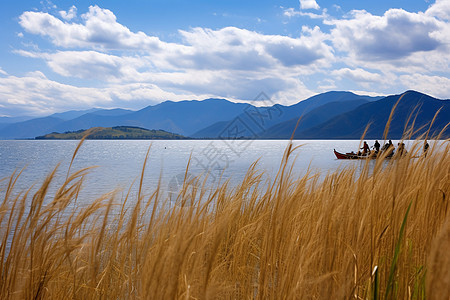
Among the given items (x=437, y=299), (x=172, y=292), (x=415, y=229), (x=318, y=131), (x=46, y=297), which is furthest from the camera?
(x=318, y=131)

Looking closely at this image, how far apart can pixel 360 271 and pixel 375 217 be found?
34cm

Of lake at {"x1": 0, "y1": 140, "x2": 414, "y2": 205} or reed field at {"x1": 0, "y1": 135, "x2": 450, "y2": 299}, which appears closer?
reed field at {"x1": 0, "y1": 135, "x2": 450, "y2": 299}

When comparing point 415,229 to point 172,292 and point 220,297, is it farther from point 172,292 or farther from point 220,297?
point 172,292

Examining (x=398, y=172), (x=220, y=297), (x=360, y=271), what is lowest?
(x=220, y=297)

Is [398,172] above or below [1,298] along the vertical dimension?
above

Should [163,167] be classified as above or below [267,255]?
below

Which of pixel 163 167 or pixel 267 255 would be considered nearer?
pixel 267 255

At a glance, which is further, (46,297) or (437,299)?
(46,297)

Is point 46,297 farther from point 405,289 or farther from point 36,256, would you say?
point 405,289

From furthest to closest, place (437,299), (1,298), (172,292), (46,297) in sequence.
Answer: (46,297)
(1,298)
(172,292)
(437,299)

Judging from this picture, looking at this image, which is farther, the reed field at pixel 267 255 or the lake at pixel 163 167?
the lake at pixel 163 167

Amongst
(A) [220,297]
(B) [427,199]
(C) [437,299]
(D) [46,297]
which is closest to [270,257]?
(A) [220,297]

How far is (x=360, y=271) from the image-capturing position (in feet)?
5.60

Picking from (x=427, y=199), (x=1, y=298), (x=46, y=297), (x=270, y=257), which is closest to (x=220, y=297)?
(x=270, y=257)
